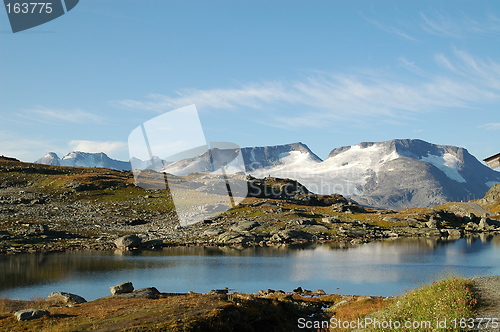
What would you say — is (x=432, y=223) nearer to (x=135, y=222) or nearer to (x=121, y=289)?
(x=135, y=222)

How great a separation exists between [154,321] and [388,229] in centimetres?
14598

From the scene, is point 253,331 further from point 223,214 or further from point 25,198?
point 25,198

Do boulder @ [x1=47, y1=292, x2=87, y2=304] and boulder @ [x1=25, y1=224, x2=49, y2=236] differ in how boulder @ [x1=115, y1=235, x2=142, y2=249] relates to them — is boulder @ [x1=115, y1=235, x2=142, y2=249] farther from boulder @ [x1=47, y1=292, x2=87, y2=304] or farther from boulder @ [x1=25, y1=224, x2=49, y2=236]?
boulder @ [x1=47, y1=292, x2=87, y2=304]

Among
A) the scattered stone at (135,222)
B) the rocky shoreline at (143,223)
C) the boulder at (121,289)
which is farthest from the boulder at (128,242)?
the boulder at (121,289)

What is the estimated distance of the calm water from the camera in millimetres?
65000

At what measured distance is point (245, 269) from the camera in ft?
268

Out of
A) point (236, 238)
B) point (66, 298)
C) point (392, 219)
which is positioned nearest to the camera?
point (66, 298)

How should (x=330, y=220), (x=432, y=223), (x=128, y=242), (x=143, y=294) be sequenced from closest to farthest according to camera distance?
(x=143, y=294), (x=128, y=242), (x=330, y=220), (x=432, y=223)

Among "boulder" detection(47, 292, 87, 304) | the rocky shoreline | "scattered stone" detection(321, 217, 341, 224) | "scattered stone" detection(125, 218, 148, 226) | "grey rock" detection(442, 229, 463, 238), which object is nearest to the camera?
"boulder" detection(47, 292, 87, 304)

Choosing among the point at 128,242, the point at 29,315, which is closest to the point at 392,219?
the point at 128,242

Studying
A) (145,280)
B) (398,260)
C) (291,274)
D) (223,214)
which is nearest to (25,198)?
(223,214)

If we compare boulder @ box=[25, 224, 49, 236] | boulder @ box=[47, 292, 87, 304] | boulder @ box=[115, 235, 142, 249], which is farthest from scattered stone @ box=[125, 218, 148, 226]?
boulder @ box=[47, 292, 87, 304]

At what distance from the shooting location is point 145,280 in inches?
2741

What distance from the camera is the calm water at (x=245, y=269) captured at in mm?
65000
